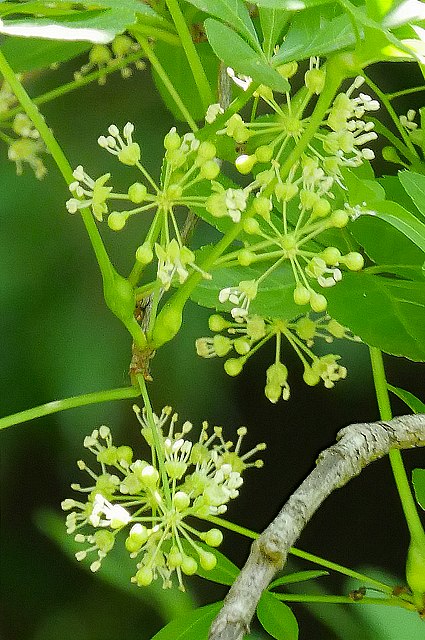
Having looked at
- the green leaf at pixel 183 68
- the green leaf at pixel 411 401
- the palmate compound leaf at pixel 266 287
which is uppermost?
the green leaf at pixel 183 68

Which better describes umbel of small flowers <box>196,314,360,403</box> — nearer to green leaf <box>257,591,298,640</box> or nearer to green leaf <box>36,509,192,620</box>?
green leaf <box>257,591,298,640</box>

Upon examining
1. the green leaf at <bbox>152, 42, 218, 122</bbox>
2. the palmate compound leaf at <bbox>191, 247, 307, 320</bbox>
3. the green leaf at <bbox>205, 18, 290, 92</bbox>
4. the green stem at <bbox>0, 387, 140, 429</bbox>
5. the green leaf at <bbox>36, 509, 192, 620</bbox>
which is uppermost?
the green leaf at <bbox>152, 42, 218, 122</bbox>

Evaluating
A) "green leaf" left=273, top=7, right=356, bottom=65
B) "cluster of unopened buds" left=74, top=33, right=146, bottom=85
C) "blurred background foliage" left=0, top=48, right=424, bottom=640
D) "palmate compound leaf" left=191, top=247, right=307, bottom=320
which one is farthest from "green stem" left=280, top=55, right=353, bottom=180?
"blurred background foliage" left=0, top=48, right=424, bottom=640

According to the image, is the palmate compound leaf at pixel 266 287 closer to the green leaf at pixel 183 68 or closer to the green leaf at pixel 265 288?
the green leaf at pixel 265 288

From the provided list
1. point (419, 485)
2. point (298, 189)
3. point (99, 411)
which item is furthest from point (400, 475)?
point (99, 411)

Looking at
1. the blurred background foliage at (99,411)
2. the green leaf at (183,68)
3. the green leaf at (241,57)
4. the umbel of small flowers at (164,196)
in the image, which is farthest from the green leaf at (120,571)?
the green leaf at (241,57)

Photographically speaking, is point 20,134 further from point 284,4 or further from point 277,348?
point 284,4

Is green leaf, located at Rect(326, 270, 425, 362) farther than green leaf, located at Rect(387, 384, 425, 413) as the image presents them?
No
